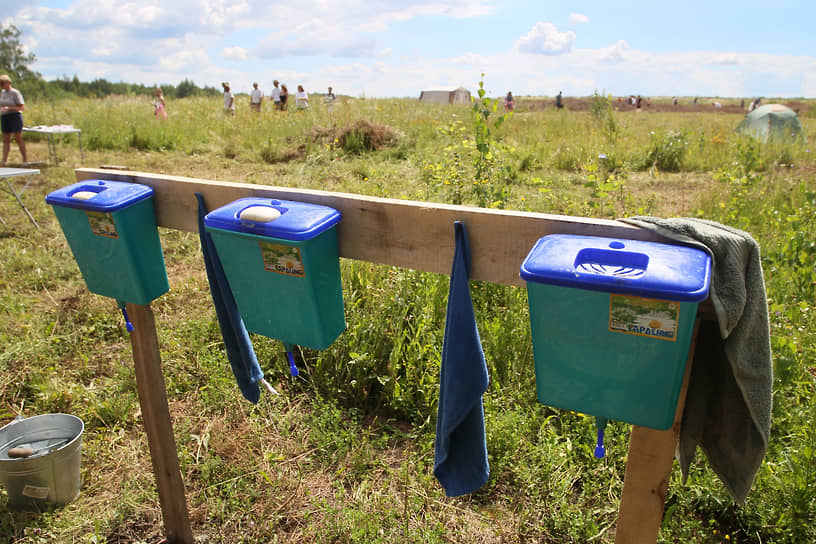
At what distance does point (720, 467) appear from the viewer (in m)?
1.19

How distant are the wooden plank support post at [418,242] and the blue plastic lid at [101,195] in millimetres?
82

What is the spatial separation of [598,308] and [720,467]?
60 centimetres

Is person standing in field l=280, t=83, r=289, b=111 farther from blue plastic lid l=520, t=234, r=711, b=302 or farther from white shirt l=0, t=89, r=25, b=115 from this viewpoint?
blue plastic lid l=520, t=234, r=711, b=302

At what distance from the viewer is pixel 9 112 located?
28.0ft

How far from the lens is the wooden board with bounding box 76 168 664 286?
121 centimetres

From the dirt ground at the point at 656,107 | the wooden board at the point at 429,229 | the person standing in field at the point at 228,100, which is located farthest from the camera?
the dirt ground at the point at 656,107

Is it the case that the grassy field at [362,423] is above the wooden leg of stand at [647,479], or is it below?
below

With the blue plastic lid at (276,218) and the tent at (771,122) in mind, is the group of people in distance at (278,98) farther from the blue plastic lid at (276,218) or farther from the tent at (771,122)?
the blue plastic lid at (276,218)

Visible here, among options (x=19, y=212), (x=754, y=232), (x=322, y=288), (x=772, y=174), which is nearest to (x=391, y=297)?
(x=322, y=288)

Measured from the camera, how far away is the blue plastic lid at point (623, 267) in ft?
2.87

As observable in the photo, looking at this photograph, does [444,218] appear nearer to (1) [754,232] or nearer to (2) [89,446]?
(2) [89,446]

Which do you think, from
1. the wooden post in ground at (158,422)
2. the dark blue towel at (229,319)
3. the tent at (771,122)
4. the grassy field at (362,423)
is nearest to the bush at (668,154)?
the tent at (771,122)

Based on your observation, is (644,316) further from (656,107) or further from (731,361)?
(656,107)

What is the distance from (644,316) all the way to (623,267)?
104 mm
